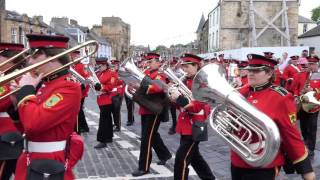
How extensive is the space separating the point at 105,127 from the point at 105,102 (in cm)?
61

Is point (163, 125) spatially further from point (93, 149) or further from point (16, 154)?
point (16, 154)

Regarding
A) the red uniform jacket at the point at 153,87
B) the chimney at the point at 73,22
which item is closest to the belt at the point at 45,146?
the red uniform jacket at the point at 153,87

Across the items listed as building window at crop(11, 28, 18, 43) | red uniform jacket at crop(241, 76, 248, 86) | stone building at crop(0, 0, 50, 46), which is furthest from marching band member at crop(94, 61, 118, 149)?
building window at crop(11, 28, 18, 43)

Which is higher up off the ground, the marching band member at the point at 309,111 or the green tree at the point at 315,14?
the green tree at the point at 315,14

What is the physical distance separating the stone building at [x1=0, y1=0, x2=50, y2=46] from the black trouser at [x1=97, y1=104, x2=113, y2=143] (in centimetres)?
2744

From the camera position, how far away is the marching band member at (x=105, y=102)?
875 cm

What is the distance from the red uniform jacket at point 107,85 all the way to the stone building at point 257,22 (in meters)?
34.2

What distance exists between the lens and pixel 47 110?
3131 millimetres

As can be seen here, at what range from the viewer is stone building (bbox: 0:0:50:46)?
35.5 m

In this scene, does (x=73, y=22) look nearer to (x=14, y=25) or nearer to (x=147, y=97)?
(x=14, y=25)

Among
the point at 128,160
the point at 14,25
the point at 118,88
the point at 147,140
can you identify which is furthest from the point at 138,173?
the point at 14,25

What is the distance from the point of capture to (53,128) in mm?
3262

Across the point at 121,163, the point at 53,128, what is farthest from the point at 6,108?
the point at 121,163

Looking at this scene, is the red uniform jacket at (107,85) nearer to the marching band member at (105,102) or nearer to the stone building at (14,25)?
the marching band member at (105,102)
